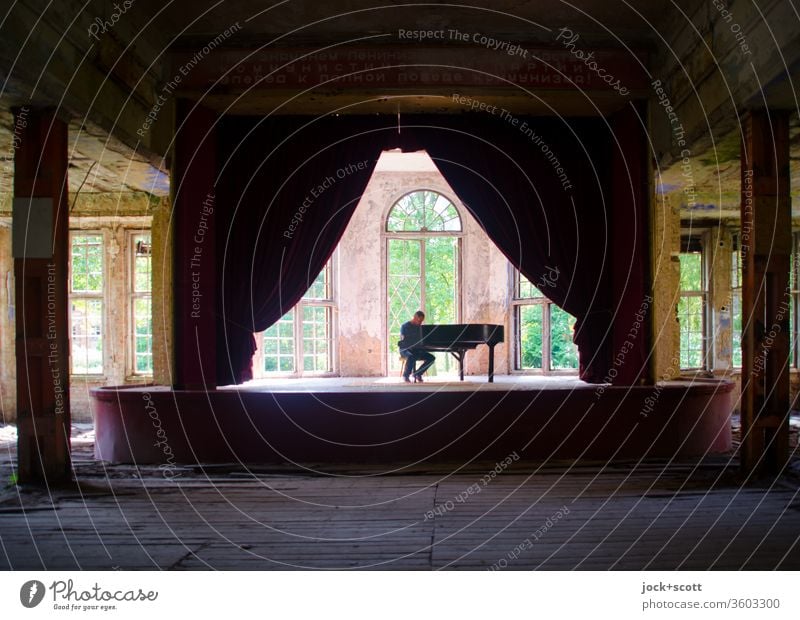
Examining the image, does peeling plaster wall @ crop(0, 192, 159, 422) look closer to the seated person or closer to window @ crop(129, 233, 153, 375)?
window @ crop(129, 233, 153, 375)

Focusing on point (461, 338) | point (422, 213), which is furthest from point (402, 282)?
point (461, 338)

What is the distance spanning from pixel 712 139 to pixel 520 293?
16.4 ft

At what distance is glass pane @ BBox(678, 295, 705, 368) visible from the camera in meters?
9.42

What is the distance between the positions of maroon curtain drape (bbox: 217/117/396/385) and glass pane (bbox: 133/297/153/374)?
2974 mm

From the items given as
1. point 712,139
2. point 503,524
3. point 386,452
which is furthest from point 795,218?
point 503,524

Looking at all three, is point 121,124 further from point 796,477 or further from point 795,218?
point 795,218

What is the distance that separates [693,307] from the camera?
9508 mm

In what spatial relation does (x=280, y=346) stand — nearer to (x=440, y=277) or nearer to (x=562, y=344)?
(x=440, y=277)

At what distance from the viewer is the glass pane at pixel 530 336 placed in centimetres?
1001

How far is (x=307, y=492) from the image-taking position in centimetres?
477

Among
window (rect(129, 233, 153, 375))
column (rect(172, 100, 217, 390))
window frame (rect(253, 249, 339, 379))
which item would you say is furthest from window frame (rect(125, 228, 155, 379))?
column (rect(172, 100, 217, 390))

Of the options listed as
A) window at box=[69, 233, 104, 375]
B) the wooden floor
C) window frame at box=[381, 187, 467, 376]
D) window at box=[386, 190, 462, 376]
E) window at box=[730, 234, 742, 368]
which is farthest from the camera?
window at box=[386, 190, 462, 376]

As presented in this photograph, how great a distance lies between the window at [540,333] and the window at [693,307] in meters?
1.39

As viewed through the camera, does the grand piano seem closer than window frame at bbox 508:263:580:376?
Yes
